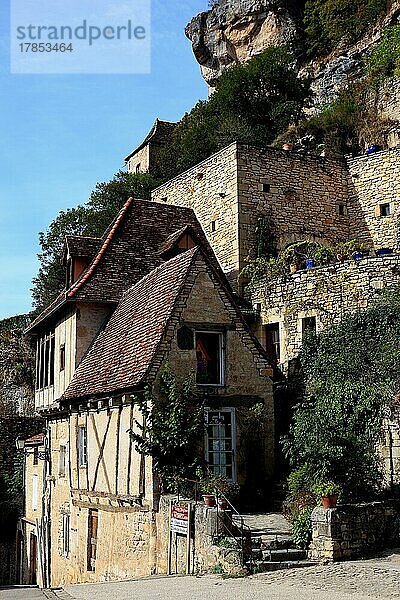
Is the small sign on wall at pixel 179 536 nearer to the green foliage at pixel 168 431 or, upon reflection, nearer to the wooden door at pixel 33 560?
the green foliage at pixel 168 431

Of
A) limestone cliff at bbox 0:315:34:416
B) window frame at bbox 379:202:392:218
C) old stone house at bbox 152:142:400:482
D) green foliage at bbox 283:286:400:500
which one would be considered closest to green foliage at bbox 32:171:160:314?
Result: limestone cliff at bbox 0:315:34:416

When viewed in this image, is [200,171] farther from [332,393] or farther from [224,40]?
[224,40]

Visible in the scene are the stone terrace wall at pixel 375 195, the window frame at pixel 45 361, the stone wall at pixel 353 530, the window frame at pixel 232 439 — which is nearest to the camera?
the stone wall at pixel 353 530

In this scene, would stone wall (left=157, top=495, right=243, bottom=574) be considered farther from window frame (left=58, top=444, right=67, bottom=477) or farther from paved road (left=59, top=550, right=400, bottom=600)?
window frame (left=58, top=444, right=67, bottom=477)

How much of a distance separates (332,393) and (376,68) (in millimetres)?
19601

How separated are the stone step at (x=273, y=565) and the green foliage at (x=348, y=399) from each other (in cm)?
157

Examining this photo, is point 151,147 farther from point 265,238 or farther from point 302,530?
point 302,530

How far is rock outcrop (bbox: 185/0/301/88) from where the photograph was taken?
40469mm

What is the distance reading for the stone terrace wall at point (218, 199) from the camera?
23641 mm

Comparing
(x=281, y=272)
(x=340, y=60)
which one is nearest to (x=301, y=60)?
(x=340, y=60)

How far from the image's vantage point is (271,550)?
37.0 feet

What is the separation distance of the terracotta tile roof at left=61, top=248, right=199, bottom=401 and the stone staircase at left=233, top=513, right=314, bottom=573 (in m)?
3.46

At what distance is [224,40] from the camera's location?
1700 inches

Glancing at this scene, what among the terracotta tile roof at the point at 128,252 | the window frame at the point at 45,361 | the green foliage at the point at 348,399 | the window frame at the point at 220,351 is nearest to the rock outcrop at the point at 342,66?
the terracotta tile roof at the point at 128,252
